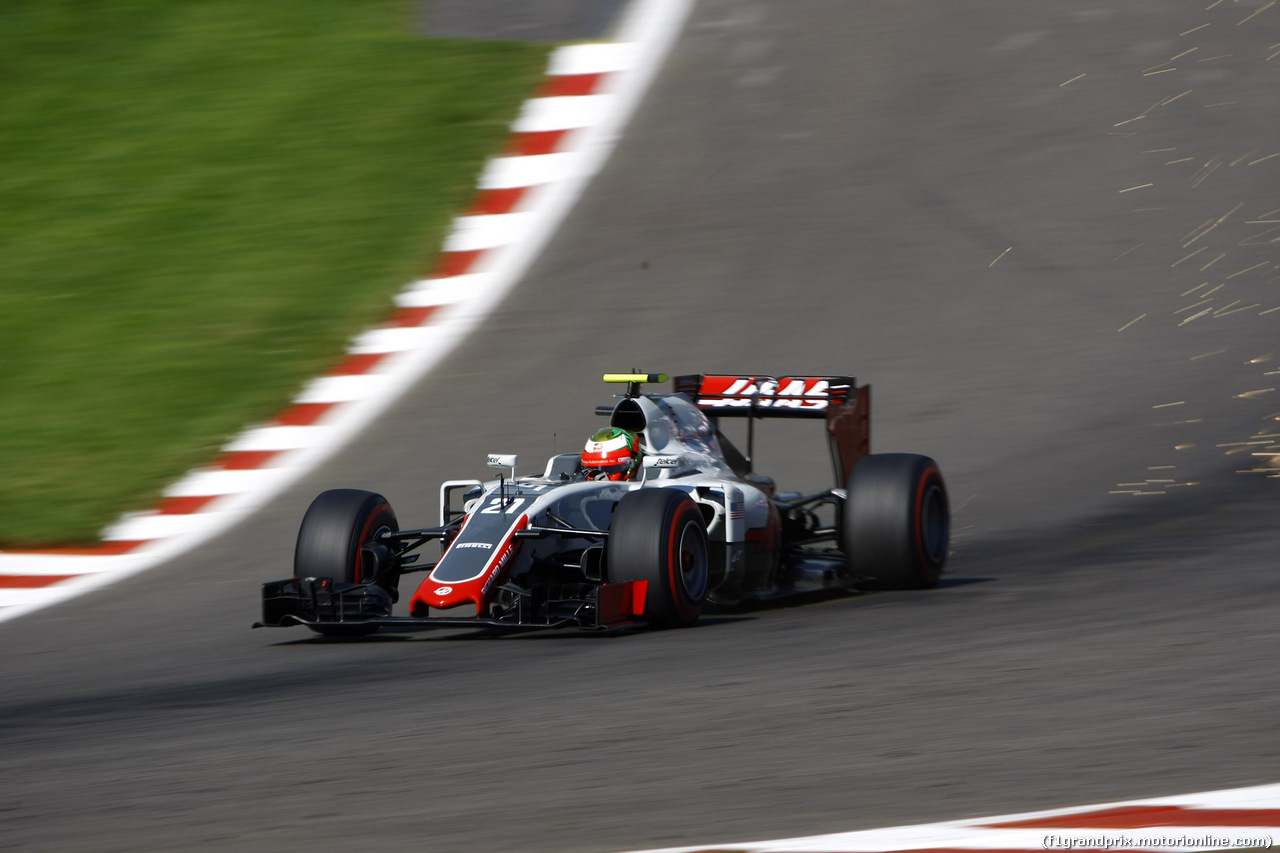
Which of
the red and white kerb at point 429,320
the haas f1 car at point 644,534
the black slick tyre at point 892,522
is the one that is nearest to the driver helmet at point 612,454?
the haas f1 car at point 644,534

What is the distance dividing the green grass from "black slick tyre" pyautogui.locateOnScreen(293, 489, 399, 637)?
359 centimetres

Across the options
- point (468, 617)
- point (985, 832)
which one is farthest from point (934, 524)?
point (985, 832)

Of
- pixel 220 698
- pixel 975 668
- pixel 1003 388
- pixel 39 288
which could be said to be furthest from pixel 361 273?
pixel 975 668

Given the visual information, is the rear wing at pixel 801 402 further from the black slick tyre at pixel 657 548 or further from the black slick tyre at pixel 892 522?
the black slick tyre at pixel 657 548

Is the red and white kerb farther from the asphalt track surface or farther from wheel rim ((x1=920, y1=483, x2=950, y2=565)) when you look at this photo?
wheel rim ((x1=920, y1=483, x2=950, y2=565))

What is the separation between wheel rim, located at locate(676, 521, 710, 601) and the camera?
27.9 ft

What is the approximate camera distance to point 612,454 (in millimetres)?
9305

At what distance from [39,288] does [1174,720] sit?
13.1 metres

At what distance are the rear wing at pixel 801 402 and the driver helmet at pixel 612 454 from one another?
115 cm

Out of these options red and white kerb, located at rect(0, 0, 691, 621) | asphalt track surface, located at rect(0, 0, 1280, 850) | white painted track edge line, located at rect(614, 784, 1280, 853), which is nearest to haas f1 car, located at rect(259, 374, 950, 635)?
asphalt track surface, located at rect(0, 0, 1280, 850)

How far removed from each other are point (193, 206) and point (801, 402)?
362 inches

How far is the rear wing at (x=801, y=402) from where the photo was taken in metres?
10.3

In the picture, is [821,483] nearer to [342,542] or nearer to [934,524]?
[934,524]

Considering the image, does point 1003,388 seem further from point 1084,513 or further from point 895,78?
point 895,78
